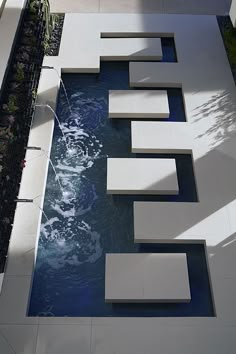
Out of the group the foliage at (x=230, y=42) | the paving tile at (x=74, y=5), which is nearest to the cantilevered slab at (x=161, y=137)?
the foliage at (x=230, y=42)

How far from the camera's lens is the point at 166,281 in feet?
14.0

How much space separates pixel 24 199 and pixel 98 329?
1.76 m

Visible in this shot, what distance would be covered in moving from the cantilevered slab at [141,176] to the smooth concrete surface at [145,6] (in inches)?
148

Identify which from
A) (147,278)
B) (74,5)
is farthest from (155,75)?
(147,278)

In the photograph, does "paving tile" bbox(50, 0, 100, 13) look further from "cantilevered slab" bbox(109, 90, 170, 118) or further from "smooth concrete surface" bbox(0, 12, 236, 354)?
"cantilevered slab" bbox(109, 90, 170, 118)

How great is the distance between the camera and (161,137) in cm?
556

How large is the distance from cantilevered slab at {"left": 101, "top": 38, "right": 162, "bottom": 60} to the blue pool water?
778 millimetres

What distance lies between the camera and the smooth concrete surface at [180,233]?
3.89 m

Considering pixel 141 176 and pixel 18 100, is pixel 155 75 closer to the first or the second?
pixel 141 176

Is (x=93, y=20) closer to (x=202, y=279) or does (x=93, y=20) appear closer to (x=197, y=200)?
(x=197, y=200)

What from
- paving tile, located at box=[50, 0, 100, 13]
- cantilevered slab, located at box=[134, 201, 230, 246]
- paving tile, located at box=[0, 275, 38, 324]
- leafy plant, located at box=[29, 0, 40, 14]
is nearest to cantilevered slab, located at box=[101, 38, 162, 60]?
paving tile, located at box=[50, 0, 100, 13]

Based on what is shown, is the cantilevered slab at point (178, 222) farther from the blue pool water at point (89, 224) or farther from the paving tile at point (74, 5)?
the paving tile at point (74, 5)

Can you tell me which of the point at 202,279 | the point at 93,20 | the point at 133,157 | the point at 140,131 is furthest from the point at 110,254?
the point at 93,20

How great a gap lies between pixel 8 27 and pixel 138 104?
7.34 feet
